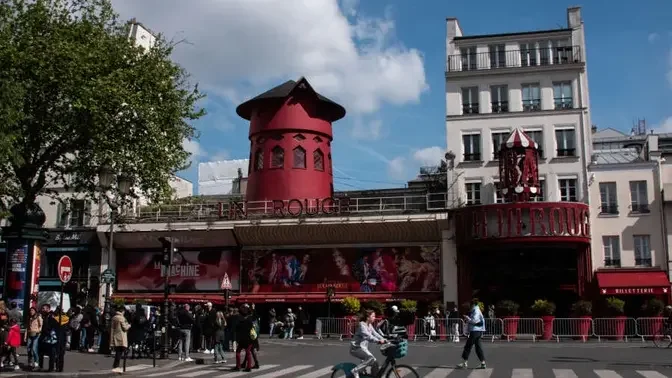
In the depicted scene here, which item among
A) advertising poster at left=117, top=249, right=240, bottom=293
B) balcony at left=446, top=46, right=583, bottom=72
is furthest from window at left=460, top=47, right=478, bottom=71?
advertising poster at left=117, top=249, right=240, bottom=293

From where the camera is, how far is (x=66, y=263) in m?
17.8

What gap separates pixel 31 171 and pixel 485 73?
22.0 m

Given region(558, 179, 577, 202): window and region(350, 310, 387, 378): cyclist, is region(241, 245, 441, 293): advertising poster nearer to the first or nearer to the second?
region(558, 179, 577, 202): window

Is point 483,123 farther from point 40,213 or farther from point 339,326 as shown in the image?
point 40,213

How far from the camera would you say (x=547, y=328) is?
29.9m

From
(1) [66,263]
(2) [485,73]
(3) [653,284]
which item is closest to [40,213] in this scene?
(1) [66,263]

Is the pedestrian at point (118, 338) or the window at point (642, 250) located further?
the window at point (642, 250)

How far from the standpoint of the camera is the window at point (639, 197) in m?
35.0

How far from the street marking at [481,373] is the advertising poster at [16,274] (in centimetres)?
1347

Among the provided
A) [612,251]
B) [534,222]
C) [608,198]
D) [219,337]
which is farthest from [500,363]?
[608,198]

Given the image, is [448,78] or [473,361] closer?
[473,361]

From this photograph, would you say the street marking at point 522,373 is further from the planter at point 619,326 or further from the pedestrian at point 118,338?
the planter at point 619,326

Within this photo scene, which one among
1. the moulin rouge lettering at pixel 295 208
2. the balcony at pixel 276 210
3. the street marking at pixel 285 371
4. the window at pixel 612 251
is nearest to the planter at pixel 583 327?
the window at pixel 612 251

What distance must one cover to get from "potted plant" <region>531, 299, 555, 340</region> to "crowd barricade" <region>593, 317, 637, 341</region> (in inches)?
66.4
